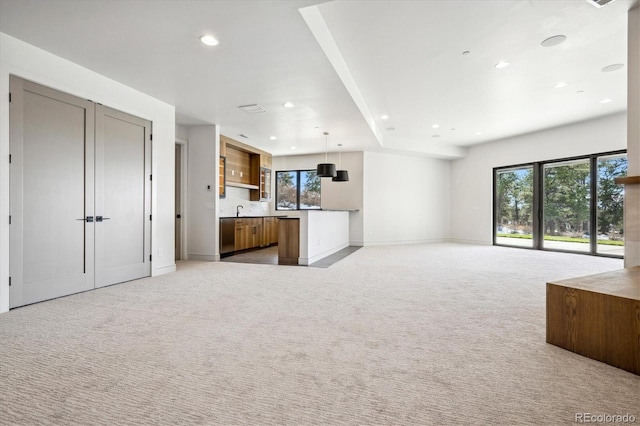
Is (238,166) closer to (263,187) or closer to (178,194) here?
(263,187)

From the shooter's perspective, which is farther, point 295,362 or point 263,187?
point 263,187

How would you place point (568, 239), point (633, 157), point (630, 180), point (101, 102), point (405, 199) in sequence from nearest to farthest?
1. point (630, 180)
2. point (633, 157)
3. point (101, 102)
4. point (568, 239)
5. point (405, 199)

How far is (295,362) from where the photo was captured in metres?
2.11

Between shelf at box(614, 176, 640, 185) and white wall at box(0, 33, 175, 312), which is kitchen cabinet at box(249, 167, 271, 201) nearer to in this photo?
white wall at box(0, 33, 175, 312)

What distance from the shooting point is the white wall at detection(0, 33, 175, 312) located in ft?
10.5

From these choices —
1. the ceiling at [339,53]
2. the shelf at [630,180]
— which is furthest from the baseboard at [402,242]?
the shelf at [630,180]

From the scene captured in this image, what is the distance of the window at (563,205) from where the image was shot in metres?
6.90

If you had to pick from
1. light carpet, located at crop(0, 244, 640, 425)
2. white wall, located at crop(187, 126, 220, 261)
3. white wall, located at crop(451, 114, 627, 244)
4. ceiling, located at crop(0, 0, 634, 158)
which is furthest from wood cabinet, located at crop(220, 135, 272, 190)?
white wall, located at crop(451, 114, 627, 244)

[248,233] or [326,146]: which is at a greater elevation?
[326,146]

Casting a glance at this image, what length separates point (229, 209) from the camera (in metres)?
8.27

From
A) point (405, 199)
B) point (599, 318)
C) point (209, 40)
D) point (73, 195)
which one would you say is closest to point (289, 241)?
point (73, 195)

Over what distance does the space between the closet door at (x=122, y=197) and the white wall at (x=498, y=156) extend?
899 centimetres

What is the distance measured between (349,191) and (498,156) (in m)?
4.45

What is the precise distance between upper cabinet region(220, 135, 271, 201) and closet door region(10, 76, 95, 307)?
3.63m
